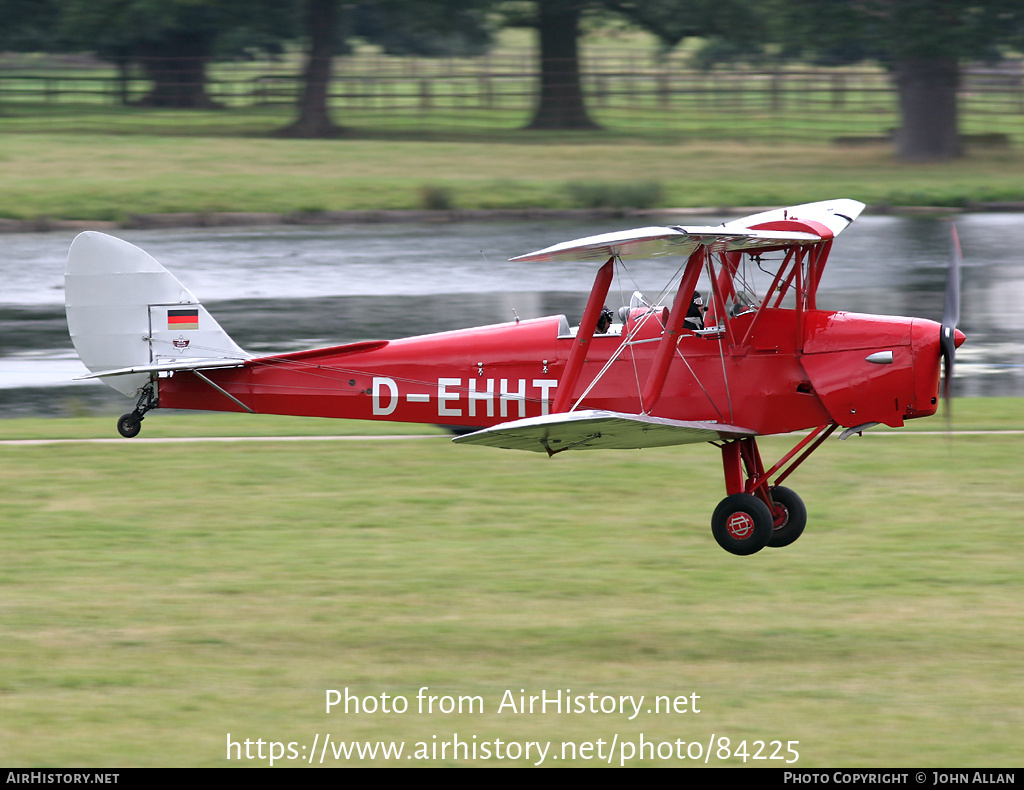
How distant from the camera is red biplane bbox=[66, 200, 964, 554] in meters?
11.4

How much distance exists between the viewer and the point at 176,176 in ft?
133

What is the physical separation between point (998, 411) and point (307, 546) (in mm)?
10616

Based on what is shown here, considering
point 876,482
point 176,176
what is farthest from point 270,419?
point 176,176

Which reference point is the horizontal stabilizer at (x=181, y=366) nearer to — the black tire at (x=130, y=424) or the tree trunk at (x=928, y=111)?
the black tire at (x=130, y=424)

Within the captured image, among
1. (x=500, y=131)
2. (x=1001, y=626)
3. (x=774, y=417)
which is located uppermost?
(x=500, y=131)

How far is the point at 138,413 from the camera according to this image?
12969mm

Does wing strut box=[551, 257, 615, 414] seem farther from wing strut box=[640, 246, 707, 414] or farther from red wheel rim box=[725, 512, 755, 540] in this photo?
red wheel rim box=[725, 512, 755, 540]

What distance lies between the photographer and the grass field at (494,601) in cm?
907

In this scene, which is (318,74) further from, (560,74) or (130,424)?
(130,424)

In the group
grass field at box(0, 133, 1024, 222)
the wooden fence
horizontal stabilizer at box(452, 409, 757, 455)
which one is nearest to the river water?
grass field at box(0, 133, 1024, 222)

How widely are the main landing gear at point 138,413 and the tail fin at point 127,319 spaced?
90mm
